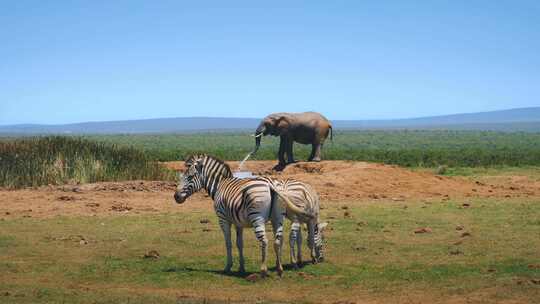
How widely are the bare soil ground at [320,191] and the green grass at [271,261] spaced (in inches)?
62.7

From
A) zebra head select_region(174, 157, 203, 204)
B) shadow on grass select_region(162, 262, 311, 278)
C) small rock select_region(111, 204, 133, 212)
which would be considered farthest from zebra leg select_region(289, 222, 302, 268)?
small rock select_region(111, 204, 133, 212)

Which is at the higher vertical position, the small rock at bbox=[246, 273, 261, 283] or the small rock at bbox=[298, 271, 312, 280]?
the small rock at bbox=[246, 273, 261, 283]

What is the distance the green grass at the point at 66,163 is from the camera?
25.6 meters

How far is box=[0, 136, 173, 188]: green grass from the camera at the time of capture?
84.1ft

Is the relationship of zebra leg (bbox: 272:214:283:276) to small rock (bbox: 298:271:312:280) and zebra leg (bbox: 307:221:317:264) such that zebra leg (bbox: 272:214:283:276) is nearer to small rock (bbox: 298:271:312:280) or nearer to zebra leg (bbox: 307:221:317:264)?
small rock (bbox: 298:271:312:280)

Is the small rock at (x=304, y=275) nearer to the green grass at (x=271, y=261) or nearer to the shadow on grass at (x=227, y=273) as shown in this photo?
the green grass at (x=271, y=261)

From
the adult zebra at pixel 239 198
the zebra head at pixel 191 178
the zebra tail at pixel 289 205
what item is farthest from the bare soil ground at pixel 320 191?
the zebra tail at pixel 289 205

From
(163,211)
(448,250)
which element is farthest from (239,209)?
(163,211)

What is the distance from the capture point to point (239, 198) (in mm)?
12562

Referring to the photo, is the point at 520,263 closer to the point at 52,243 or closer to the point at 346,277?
the point at 346,277

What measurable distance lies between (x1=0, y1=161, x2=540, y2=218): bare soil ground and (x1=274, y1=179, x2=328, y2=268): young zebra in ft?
28.9

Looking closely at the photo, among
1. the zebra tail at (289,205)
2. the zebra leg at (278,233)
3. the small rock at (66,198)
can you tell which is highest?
the zebra tail at (289,205)

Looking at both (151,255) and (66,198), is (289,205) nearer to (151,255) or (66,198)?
(151,255)

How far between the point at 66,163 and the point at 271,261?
45.7ft
